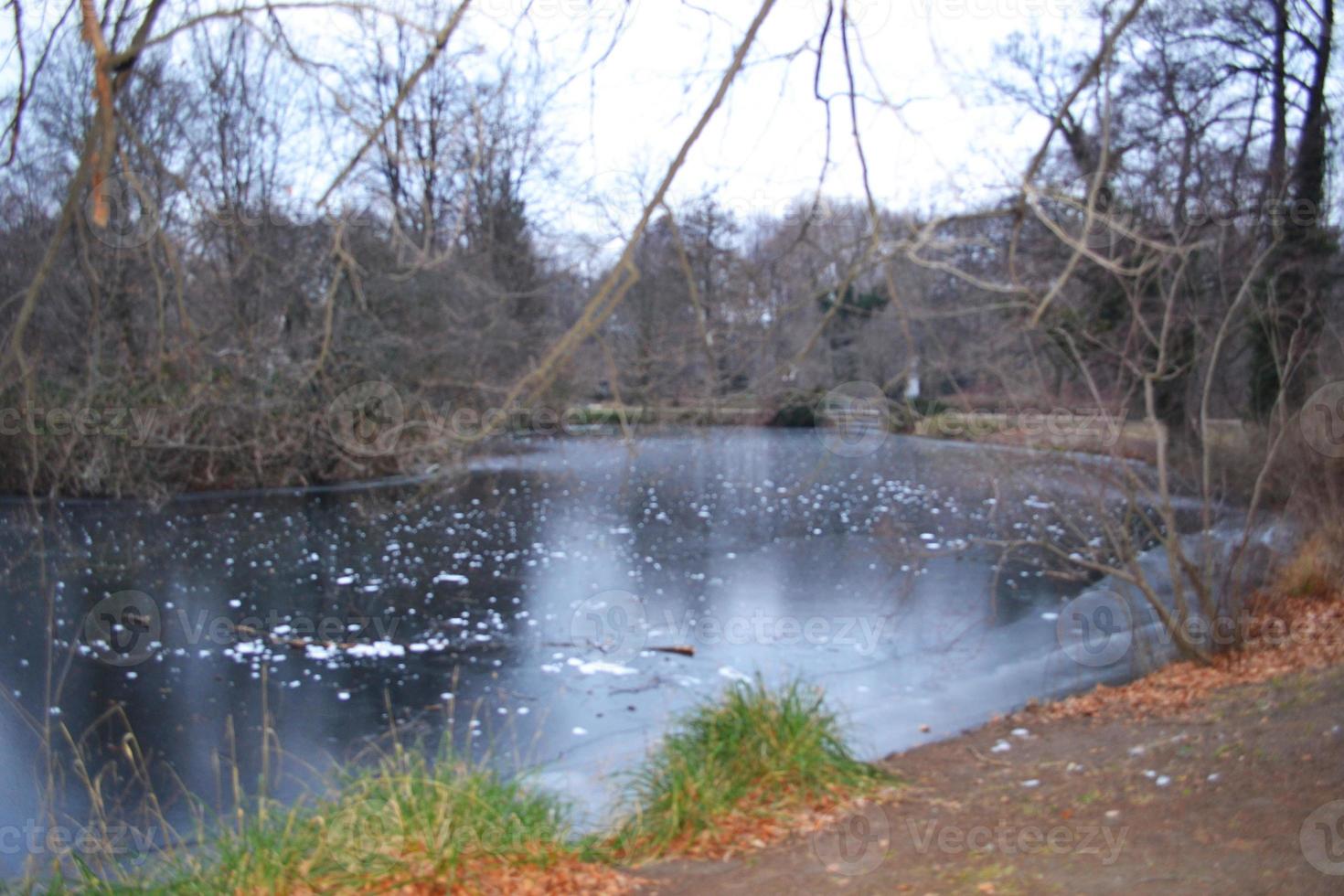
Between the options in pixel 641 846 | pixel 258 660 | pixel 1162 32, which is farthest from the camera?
pixel 1162 32

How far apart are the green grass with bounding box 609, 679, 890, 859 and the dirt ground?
27cm

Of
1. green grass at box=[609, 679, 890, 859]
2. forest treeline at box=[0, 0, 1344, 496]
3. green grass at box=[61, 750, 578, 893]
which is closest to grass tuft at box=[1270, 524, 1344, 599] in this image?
forest treeline at box=[0, 0, 1344, 496]

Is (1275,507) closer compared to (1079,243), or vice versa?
(1079,243)

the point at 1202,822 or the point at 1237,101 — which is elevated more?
the point at 1237,101

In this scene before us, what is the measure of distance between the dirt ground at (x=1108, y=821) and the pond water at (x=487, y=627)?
47.1 inches

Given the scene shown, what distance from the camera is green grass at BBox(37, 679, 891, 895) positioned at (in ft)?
13.9

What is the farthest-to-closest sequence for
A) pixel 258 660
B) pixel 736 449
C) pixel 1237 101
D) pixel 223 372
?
pixel 736 449 < pixel 223 372 < pixel 1237 101 < pixel 258 660

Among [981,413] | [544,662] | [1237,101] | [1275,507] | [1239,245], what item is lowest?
[544,662]

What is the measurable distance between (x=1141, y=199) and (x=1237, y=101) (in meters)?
3.60

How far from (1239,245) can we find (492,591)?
8.79 metres

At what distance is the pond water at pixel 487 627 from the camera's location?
7539 mm

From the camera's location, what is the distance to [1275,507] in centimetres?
1018

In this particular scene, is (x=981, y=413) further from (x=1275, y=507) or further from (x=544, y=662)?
(x=544, y=662)

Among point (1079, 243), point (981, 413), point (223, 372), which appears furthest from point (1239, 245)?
point (223, 372)
